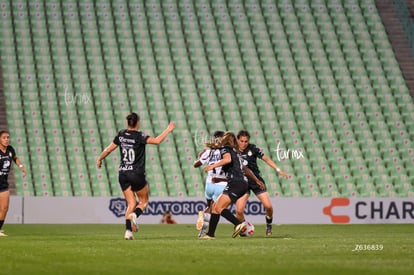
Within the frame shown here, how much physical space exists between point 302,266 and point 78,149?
22.5 metres

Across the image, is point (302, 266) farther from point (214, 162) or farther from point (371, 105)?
point (371, 105)

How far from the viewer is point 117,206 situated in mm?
28000

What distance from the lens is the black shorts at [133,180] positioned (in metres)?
15.8

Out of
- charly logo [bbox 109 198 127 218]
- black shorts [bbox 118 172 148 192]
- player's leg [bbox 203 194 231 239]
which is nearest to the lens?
black shorts [bbox 118 172 148 192]

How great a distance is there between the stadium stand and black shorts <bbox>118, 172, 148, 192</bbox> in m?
14.5

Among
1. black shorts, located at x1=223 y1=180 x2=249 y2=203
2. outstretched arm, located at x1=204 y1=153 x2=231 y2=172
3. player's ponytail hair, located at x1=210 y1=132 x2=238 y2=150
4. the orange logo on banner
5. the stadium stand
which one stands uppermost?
the stadium stand

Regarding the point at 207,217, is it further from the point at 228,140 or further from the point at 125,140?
the point at 125,140

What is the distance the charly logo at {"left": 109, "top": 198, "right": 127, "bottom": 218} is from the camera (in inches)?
1097

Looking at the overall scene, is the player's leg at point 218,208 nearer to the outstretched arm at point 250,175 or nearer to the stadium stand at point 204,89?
the outstretched arm at point 250,175

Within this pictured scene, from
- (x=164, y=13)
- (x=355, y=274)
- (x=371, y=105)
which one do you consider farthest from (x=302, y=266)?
(x=164, y=13)

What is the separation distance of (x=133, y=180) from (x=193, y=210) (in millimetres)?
12500

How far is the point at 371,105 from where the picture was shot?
35.1 metres

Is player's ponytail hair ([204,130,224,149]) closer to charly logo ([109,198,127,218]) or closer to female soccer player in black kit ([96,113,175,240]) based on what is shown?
female soccer player in black kit ([96,113,175,240])

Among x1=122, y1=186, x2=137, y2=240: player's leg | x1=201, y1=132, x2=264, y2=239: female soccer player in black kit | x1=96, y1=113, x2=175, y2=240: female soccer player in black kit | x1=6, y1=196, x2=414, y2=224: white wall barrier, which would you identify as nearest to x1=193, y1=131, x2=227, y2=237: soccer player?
x1=201, y1=132, x2=264, y2=239: female soccer player in black kit
